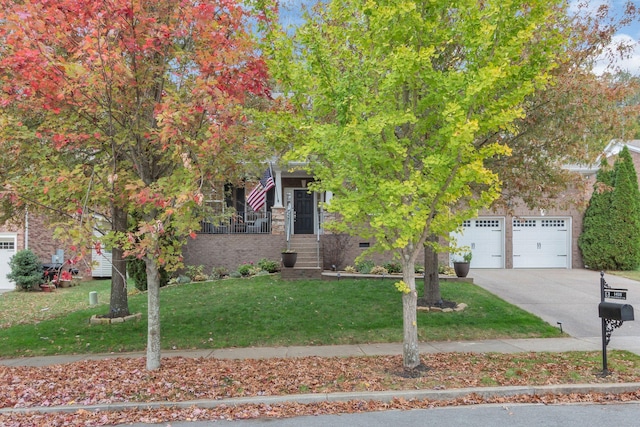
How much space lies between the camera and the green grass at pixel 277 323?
9180 mm

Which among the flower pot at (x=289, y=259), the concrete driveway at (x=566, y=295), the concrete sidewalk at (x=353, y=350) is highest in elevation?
the flower pot at (x=289, y=259)

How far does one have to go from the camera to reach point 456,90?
6.42 m

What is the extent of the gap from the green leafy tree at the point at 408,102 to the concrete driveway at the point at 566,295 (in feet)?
16.2

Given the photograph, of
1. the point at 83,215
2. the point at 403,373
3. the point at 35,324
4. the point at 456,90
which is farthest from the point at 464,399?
the point at 35,324

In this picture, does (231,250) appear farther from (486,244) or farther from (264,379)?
(264,379)

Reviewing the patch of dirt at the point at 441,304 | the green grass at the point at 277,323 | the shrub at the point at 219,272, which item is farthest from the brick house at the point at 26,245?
the patch of dirt at the point at 441,304

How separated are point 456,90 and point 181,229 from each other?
4303 mm

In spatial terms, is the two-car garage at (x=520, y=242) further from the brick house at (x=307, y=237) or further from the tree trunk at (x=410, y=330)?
the tree trunk at (x=410, y=330)

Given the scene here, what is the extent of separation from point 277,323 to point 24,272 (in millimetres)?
14153

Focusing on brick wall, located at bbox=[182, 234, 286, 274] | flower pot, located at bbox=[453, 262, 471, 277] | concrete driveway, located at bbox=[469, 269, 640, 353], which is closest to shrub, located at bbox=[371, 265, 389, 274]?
flower pot, located at bbox=[453, 262, 471, 277]

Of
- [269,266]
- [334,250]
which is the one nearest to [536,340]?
[334,250]

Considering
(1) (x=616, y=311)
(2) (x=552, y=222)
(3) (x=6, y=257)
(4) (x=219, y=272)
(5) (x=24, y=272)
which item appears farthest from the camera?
(3) (x=6, y=257)

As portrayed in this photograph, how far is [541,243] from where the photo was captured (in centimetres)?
2041

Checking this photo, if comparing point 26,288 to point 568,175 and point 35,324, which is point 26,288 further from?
point 568,175
